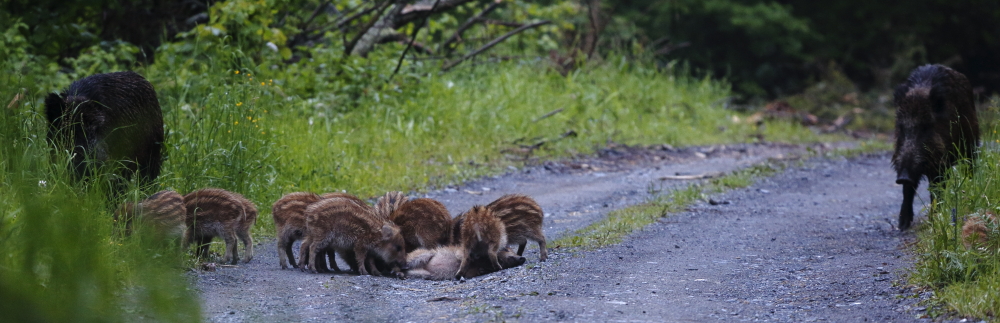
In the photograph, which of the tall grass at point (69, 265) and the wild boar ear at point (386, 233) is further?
the wild boar ear at point (386, 233)

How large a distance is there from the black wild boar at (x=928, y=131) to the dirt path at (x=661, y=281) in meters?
0.48

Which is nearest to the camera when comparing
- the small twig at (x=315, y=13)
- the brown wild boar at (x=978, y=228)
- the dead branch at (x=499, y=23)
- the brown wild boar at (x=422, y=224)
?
the brown wild boar at (x=978, y=228)

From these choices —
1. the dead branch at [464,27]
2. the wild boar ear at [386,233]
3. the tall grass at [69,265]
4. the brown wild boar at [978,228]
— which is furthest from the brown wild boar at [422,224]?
the dead branch at [464,27]

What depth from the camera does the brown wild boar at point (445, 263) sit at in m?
5.50

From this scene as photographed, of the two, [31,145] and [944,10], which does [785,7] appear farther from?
[31,145]

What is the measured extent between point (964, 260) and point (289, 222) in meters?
3.71

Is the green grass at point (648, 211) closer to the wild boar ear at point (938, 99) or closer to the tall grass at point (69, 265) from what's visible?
the wild boar ear at point (938, 99)

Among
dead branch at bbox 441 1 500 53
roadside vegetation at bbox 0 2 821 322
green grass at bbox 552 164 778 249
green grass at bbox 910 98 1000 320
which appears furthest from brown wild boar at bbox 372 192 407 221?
dead branch at bbox 441 1 500 53

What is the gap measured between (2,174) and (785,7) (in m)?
18.0

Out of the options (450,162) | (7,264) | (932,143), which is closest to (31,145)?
(7,264)

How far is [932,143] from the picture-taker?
23.3 feet

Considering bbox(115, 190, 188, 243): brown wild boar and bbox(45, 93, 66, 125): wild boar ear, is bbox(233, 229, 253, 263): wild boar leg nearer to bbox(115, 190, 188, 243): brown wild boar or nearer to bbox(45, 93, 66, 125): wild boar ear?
bbox(115, 190, 188, 243): brown wild boar

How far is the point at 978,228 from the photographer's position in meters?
5.05

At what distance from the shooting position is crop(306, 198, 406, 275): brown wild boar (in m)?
5.48
